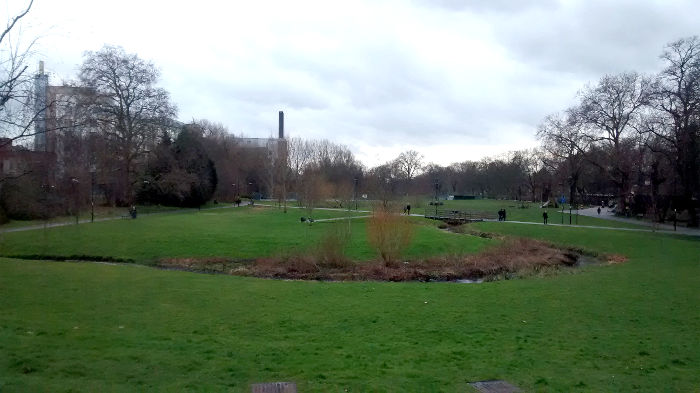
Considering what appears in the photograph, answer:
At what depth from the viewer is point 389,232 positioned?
81.3 feet

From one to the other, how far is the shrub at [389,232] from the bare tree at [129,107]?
4004cm

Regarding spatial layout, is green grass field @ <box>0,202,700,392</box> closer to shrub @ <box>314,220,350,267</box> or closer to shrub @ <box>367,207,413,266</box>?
shrub @ <box>314,220,350,267</box>

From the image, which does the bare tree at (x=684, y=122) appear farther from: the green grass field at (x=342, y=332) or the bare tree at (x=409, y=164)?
the bare tree at (x=409, y=164)

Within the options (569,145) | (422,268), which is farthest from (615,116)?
(422,268)

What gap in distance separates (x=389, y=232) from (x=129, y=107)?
44.3m

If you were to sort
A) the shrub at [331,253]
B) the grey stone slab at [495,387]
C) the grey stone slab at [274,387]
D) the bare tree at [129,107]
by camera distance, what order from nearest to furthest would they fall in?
the grey stone slab at [274,387] < the grey stone slab at [495,387] < the shrub at [331,253] < the bare tree at [129,107]

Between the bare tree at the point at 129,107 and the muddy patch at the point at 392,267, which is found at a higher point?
the bare tree at the point at 129,107

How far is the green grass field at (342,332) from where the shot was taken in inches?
286

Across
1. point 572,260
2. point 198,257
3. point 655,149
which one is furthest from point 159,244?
point 655,149

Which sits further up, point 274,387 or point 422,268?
point 274,387

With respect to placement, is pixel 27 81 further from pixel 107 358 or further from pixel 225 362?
pixel 225 362

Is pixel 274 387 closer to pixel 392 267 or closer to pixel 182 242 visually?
pixel 392 267

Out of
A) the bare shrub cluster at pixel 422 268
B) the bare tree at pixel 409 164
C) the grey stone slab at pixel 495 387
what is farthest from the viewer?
the bare tree at pixel 409 164

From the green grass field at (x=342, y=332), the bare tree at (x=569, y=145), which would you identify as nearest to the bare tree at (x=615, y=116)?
the bare tree at (x=569, y=145)
